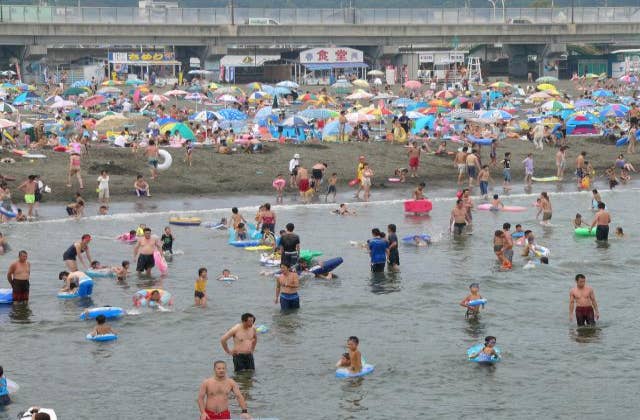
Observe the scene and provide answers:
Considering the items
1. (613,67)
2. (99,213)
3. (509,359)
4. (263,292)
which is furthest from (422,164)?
(613,67)

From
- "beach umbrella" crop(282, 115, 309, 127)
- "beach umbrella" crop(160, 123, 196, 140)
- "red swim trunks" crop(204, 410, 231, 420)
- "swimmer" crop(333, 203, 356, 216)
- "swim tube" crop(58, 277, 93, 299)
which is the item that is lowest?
"red swim trunks" crop(204, 410, 231, 420)

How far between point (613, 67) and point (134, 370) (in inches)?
2903

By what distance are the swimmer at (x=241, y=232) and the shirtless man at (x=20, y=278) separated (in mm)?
7103

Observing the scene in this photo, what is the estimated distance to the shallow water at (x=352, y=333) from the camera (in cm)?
1675

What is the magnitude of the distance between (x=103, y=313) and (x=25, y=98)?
3406 cm

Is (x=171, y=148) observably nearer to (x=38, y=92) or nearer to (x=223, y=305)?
(x=223, y=305)

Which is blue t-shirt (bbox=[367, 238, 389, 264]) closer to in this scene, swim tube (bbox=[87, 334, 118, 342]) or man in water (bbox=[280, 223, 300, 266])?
man in water (bbox=[280, 223, 300, 266])

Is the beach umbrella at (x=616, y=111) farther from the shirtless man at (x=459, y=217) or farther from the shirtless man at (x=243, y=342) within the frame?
the shirtless man at (x=243, y=342)

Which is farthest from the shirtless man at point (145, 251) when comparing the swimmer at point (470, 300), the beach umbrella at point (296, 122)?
the beach umbrella at point (296, 122)

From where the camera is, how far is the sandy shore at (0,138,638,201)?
1352 inches

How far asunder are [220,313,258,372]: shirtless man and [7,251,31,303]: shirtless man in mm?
5610

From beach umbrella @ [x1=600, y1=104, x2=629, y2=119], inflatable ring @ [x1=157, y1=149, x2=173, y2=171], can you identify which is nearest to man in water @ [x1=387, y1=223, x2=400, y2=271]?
inflatable ring @ [x1=157, y1=149, x2=173, y2=171]

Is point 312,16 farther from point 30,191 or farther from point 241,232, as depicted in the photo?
point 241,232

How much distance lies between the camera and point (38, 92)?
63.1 m
